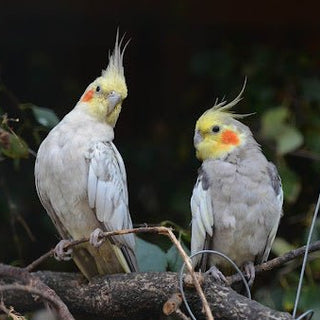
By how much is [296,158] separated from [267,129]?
0.43 metres

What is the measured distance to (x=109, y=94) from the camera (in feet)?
8.23

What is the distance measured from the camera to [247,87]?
3764 mm

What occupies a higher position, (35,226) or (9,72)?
(9,72)

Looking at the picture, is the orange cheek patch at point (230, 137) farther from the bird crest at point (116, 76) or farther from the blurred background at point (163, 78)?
the blurred background at point (163, 78)

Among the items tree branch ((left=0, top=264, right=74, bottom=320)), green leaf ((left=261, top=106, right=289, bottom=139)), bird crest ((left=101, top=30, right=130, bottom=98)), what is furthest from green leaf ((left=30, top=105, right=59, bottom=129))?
green leaf ((left=261, top=106, right=289, bottom=139))

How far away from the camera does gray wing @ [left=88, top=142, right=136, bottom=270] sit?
2.37 meters

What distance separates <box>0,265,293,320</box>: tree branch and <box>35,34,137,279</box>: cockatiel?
0.09 m

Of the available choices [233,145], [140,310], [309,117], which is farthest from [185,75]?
[140,310]

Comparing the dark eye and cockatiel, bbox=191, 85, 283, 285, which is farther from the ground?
the dark eye

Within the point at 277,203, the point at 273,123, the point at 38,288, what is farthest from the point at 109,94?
the point at 273,123

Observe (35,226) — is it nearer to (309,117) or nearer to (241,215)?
(309,117)

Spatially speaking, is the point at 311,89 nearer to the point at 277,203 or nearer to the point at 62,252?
the point at 277,203

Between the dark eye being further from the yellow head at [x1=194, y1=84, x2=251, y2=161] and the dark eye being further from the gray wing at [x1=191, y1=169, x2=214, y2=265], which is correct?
the gray wing at [x1=191, y1=169, x2=214, y2=265]

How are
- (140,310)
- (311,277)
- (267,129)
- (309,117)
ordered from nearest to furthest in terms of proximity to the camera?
(140,310), (311,277), (267,129), (309,117)
